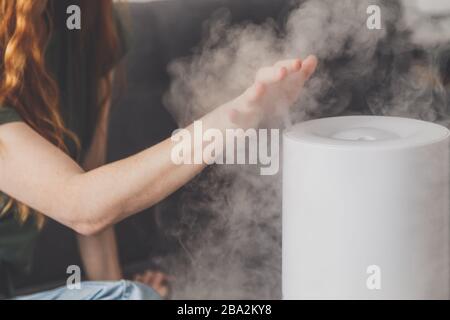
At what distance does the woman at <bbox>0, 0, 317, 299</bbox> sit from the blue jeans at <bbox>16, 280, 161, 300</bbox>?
0.40 ft

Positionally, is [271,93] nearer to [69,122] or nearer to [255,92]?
[255,92]

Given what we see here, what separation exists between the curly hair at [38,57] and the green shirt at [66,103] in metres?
0.01

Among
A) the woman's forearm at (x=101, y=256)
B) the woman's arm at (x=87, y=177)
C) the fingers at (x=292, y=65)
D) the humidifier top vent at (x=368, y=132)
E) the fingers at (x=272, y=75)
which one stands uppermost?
the fingers at (x=292, y=65)

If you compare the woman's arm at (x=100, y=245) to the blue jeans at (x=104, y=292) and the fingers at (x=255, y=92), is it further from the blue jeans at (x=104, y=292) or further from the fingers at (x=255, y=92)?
the fingers at (x=255, y=92)

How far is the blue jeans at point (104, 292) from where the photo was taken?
55.7 inches

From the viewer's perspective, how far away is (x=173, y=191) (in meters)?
1.37

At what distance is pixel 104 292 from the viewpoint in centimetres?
142

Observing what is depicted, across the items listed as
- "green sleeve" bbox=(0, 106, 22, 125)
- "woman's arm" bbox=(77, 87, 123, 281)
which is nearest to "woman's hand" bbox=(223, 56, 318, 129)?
"woman's arm" bbox=(77, 87, 123, 281)

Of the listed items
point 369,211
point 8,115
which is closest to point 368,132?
point 369,211

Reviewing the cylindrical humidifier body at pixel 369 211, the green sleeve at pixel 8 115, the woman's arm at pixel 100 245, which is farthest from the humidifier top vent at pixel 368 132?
the green sleeve at pixel 8 115

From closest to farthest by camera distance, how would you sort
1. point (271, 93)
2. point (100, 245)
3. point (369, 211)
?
point (369, 211)
point (271, 93)
point (100, 245)

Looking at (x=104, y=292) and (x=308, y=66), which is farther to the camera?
(x=104, y=292)

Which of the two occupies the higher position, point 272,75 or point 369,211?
point 272,75

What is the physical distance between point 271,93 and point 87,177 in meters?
0.37
